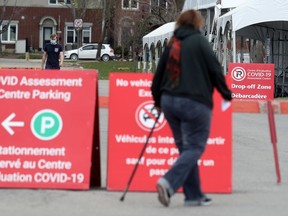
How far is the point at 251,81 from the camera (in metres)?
21.2

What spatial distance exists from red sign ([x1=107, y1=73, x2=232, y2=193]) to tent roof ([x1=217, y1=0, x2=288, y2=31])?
1659 cm

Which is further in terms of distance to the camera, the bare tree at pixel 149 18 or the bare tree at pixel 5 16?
the bare tree at pixel 5 16

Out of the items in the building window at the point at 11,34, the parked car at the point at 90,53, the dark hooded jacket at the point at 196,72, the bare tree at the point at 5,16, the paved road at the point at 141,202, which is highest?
the bare tree at the point at 5,16

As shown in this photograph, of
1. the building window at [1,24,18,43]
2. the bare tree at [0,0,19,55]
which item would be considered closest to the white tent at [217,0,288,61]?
the bare tree at [0,0,19,55]

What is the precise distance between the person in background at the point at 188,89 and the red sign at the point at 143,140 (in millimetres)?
735

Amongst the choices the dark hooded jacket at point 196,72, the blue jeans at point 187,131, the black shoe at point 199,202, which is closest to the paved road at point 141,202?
the black shoe at point 199,202

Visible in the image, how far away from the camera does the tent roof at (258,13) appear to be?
934 inches

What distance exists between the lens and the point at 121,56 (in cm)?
6494

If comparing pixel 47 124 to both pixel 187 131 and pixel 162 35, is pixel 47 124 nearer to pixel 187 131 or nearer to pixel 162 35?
pixel 187 131

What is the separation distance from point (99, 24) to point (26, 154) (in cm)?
6472

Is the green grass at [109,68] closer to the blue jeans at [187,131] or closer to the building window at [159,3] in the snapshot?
the building window at [159,3]

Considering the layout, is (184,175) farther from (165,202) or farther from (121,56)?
(121,56)

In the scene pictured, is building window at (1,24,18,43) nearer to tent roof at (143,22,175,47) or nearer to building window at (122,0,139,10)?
building window at (122,0,139,10)

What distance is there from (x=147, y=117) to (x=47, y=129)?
1.12 metres
